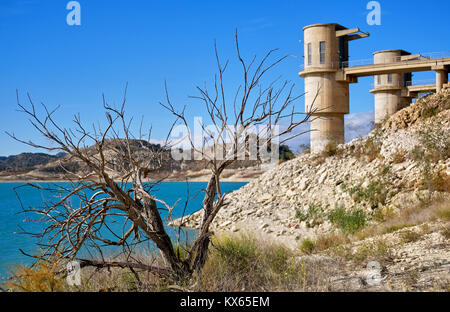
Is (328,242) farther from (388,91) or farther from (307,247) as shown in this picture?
(388,91)

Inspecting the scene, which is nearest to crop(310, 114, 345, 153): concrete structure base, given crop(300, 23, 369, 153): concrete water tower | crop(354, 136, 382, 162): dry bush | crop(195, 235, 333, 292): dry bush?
crop(300, 23, 369, 153): concrete water tower

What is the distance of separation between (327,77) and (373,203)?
1220 centimetres

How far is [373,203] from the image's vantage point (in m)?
13.7

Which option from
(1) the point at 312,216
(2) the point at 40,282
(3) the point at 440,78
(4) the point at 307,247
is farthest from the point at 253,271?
(3) the point at 440,78

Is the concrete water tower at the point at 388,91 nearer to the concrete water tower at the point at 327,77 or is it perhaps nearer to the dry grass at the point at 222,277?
the concrete water tower at the point at 327,77

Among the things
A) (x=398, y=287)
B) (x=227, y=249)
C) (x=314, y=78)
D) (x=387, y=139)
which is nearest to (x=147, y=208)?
(x=227, y=249)

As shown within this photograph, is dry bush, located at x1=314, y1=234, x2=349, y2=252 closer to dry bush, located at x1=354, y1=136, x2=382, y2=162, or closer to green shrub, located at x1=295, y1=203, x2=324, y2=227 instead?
green shrub, located at x1=295, y1=203, x2=324, y2=227

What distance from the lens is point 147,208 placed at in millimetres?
5715

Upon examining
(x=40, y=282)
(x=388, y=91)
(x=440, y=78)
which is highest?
(x=388, y=91)

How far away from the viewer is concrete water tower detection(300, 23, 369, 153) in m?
24.4

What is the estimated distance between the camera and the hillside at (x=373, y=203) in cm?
696

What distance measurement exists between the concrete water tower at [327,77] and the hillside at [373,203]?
137 inches
